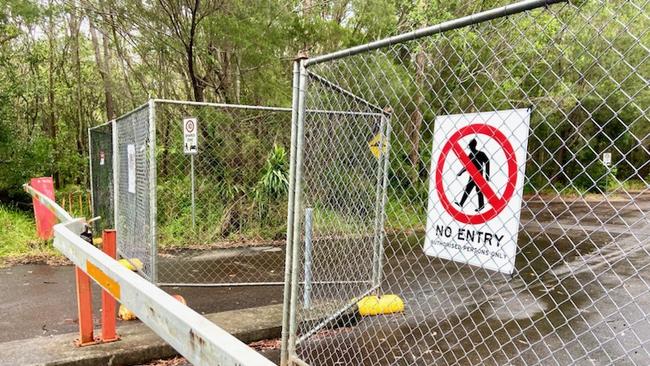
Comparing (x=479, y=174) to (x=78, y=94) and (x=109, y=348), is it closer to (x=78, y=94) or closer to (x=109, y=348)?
(x=109, y=348)

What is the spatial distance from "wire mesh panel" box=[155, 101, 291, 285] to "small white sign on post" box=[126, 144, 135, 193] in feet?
8.15

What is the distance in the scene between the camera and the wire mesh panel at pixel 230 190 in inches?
355

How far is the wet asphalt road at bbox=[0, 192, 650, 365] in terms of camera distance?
13.0 ft

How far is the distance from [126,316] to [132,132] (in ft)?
8.62

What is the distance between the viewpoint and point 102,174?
873cm

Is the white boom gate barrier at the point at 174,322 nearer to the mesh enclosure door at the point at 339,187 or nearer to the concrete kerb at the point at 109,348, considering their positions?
the concrete kerb at the point at 109,348

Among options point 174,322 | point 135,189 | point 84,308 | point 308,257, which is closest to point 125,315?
point 84,308

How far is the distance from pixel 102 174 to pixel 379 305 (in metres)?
6.54

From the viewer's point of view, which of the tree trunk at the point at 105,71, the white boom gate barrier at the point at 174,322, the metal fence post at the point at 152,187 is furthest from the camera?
the tree trunk at the point at 105,71

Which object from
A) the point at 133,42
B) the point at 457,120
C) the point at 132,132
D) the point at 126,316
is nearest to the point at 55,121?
the point at 133,42

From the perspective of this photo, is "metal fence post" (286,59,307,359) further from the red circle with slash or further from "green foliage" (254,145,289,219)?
"green foliage" (254,145,289,219)

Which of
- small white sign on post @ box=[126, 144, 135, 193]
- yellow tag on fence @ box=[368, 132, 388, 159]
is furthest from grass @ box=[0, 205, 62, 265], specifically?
yellow tag on fence @ box=[368, 132, 388, 159]

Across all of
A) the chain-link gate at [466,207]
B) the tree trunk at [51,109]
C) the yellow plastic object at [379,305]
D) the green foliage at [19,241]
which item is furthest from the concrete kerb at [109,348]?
the tree trunk at [51,109]

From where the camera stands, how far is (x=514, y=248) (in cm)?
217
